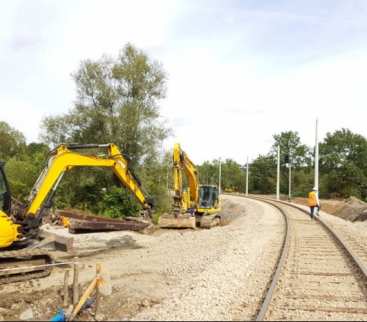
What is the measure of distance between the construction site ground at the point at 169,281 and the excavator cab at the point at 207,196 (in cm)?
965

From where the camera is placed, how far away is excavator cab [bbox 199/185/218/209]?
85.7 feet

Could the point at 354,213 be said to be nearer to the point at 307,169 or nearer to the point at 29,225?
the point at 29,225

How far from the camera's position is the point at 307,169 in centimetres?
9831

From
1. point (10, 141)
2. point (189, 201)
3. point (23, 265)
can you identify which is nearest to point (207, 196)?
point (189, 201)

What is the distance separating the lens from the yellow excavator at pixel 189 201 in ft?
72.6

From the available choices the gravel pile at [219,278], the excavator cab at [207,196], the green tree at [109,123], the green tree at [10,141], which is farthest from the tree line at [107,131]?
the green tree at [10,141]

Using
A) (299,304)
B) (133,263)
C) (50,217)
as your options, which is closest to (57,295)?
(133,263)

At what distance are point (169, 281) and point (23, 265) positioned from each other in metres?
3.88

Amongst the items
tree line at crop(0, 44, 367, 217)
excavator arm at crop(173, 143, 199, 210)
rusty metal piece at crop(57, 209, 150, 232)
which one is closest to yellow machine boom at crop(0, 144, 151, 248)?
rusty metal piece at crop(57, 209, 150, 232)

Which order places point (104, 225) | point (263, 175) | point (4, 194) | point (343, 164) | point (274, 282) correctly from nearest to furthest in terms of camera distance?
point (274, 282) → point (4, 194) → point (104, 225) → point (343, 164) → point (263, 175)

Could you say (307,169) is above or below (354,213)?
above

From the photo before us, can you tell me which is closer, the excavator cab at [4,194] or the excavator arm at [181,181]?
the excavator cab at [4,194]

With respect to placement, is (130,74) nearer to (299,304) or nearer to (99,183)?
(99,183)

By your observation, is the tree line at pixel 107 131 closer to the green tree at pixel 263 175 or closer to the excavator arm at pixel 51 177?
the excavator arm at pixel 51 177
